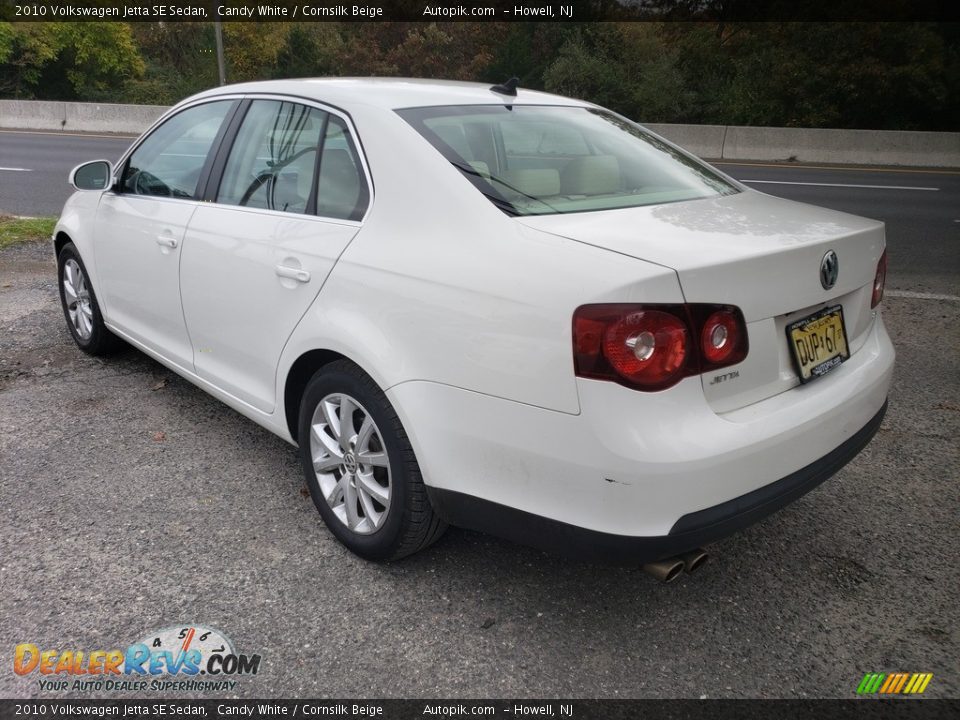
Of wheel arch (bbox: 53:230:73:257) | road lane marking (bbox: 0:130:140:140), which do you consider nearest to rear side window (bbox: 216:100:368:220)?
wheel arch (bbox: 53:230:73:257)

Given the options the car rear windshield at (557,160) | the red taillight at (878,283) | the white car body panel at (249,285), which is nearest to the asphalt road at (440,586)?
the white car body panel at (249,285)

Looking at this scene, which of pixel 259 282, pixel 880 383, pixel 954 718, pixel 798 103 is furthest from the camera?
pixel 798 103

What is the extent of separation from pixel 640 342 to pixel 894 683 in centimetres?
129

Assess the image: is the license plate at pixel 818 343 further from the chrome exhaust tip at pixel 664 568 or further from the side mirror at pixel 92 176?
the side mirror at pixel 92 176

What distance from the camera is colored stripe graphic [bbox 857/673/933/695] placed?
2.28m

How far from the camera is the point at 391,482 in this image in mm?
2568

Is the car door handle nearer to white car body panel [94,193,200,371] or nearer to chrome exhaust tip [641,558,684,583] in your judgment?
white car body panel [94,193,200,371]

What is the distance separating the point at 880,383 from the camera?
272 centimetres

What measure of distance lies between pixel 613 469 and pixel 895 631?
1.22 metres

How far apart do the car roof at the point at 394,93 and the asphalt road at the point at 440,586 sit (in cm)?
161

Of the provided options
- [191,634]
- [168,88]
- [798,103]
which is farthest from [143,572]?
[168,88]

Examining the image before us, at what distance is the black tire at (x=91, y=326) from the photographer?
4609 millimetres

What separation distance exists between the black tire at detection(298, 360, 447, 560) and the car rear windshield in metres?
0.74

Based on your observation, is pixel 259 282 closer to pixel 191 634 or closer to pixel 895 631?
pixel 191 634
